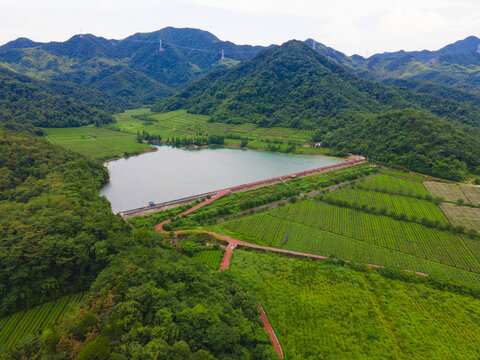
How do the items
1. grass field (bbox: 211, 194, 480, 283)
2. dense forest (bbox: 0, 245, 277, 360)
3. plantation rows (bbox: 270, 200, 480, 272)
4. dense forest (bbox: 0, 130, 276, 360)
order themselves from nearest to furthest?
dense forest (bbox: 0, 245, 277, 360), dense forest (bbox: 0, 130, 276, 360), grass field (bbox: 211, 194, 480, 283), plantation rows (bbox: 270, 200, 480, 272)

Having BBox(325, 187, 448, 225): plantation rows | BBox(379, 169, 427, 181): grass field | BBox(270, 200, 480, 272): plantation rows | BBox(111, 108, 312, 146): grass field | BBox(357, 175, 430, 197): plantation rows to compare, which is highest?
BBox(111, 108, 312, 146): grass field

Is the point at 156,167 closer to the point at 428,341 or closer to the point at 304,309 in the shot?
the point at 304,309

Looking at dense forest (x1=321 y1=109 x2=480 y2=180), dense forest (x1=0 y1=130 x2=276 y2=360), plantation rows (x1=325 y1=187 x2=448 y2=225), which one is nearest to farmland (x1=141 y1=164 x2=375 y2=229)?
plantation rows (x1=325 y1=187 x2=448 y2=225)

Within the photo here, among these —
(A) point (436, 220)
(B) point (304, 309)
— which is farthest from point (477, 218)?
(B) point (304, 309)

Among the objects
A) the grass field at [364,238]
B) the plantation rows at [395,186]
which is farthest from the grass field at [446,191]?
the grass field at [364,238]

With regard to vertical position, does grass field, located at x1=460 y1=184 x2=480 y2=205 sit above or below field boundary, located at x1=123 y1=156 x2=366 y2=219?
above

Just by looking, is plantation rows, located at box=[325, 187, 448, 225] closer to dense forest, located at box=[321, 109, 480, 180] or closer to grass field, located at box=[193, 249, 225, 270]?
dense forest, located at box=[321, 109, 480, 180]

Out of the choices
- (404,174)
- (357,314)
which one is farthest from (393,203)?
(357,314)
